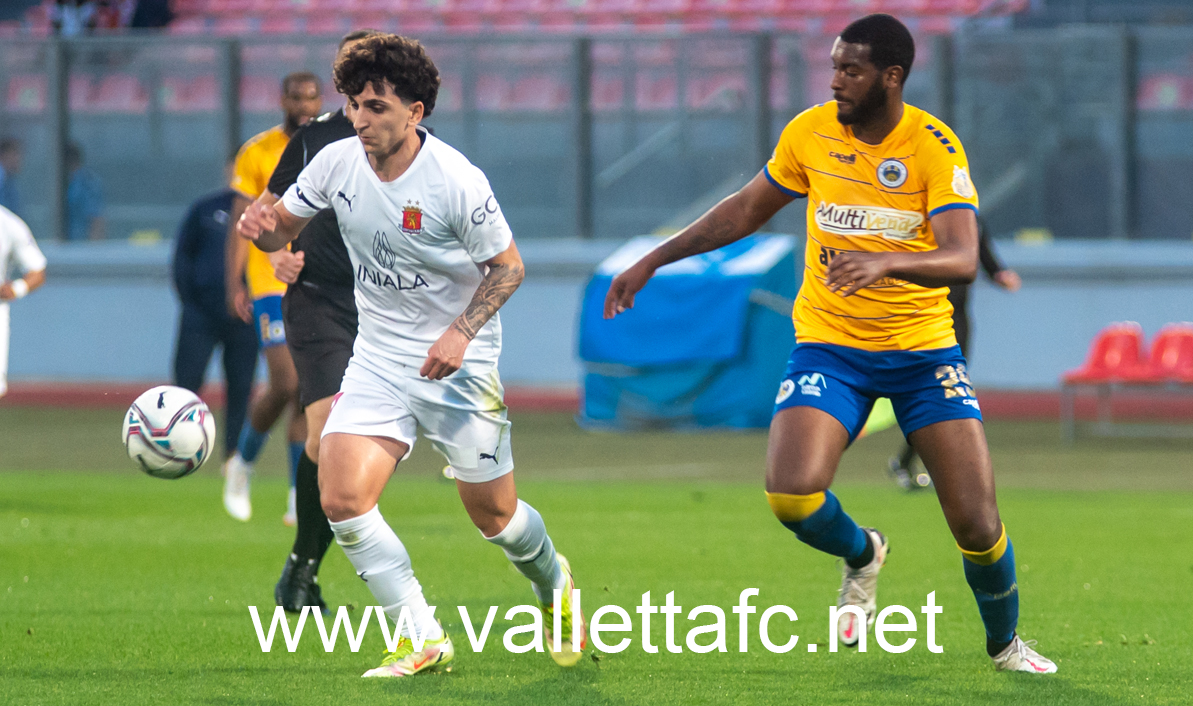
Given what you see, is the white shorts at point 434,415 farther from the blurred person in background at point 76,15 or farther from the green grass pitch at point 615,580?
the blurred person in background at point 76,15

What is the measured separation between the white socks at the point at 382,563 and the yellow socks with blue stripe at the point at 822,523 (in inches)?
47.8

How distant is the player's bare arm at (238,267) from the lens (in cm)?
875

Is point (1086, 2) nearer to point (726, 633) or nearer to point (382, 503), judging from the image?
point (382, 503)

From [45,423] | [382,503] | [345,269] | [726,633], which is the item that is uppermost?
[345,269]

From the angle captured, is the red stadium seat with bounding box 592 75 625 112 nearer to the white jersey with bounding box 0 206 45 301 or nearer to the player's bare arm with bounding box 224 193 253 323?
the player's bare arm with bounding box 224 193 253 323

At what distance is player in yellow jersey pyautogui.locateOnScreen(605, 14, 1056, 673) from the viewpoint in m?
5.47

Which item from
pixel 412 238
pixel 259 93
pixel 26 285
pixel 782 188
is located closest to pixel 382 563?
pixel 412 238

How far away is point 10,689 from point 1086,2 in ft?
59.3

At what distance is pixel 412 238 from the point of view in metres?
5.41

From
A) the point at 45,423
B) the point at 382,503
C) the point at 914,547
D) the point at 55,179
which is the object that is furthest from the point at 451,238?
the point at 55,179

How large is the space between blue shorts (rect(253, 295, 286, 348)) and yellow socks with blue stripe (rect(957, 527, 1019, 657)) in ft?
12.9

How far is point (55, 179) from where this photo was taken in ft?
68.0

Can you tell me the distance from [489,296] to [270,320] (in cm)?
315

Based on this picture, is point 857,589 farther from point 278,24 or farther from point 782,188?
point 278,24
